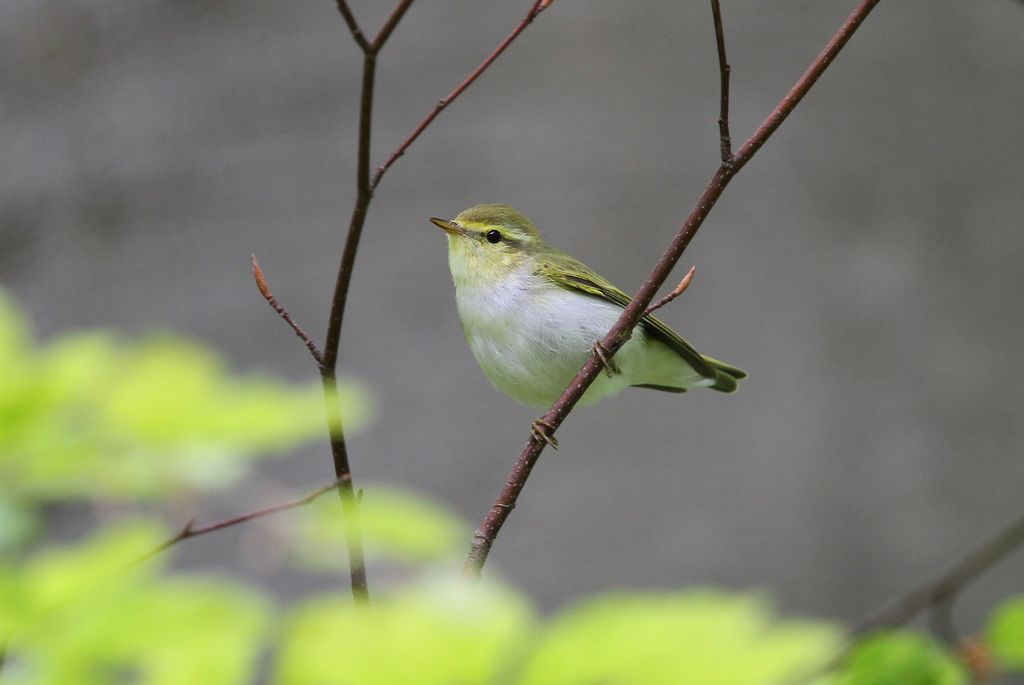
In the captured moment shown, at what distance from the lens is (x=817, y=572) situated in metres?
3.07

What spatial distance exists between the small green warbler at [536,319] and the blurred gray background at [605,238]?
3.36 feet

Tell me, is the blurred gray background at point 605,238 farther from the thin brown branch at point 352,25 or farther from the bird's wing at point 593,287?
the thin brown branch at point 352,25

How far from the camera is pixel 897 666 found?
32.8 inches

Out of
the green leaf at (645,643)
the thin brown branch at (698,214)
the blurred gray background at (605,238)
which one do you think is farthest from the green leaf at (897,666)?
the blurred gray background at (605,238)

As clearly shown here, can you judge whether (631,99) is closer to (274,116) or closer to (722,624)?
(274,116)

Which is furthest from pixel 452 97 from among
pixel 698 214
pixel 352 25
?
pixel 698 214

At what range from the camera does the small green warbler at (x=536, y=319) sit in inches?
70.9

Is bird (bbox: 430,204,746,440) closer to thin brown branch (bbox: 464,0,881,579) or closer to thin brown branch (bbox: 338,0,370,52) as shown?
thin brown branch (bbox: 464,0,881,579)

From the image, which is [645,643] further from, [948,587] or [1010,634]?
[948,587]

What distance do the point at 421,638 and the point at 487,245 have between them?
1.63 metres

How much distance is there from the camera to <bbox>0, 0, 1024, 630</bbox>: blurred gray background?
2996 millimetres

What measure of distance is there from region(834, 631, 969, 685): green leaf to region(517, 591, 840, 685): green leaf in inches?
20.6

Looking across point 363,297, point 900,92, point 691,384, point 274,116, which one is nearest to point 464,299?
point 691,384

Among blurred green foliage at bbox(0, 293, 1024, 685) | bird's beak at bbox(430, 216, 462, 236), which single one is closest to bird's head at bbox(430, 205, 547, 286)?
bird's beak at bbox(430, 216, 462, 236)
